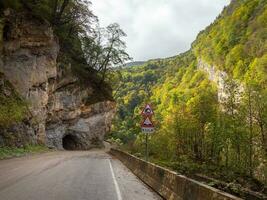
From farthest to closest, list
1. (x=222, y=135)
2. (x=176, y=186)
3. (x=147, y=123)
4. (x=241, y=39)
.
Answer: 1. (x=241, y=39)
2. (x=222, y=135)
3. (x=147, y=123)
4. (x=176, y=186)

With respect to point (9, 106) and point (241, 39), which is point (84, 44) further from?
point (241, 39)

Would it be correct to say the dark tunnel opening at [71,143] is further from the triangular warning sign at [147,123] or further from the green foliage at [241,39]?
the triangular warning sign at [147,123]

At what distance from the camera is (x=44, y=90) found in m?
47.2

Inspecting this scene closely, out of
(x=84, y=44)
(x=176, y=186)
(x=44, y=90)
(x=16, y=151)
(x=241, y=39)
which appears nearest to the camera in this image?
(x=176, y=186)

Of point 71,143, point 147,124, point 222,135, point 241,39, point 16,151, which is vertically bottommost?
point 16,151

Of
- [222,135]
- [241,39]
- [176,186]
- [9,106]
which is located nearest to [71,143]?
[9,106]

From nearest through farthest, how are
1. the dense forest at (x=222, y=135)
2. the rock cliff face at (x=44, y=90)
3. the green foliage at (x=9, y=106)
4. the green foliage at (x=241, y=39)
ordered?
1. the dense forest at (x=222, y=135)
2. the green foliage at (x=9, y=106)
3. the rock cliff face at (x=44, y=90)
4. the green foliage at (x=241, y=39)

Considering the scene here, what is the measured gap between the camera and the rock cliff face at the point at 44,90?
3938 centimetres

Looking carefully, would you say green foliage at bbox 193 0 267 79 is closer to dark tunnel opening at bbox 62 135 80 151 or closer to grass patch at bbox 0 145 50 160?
dark tunnel opening at bbox 62 135 80 151

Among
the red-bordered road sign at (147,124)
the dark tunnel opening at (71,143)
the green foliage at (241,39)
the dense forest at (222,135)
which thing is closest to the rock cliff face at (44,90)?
the dark tunnel opening at (71,143)

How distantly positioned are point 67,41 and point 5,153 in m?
34.6

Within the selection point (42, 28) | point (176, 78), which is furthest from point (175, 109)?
point (176, 78)

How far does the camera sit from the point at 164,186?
11.6 meters

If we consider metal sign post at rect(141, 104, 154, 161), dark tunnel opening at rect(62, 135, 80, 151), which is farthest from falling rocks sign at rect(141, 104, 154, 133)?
dark tunnel opening at rect(62, 135, 80, 151)
